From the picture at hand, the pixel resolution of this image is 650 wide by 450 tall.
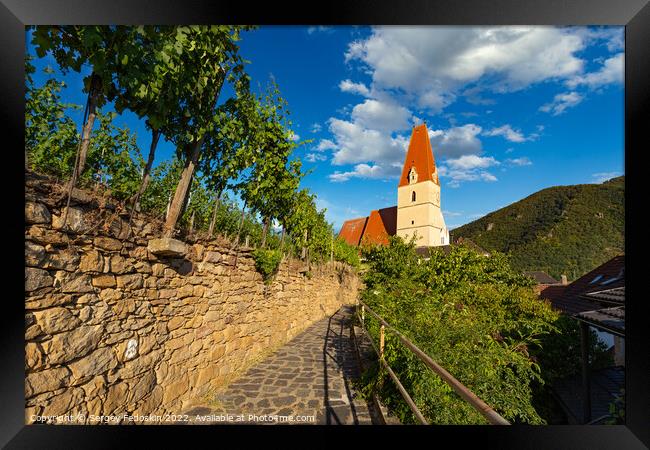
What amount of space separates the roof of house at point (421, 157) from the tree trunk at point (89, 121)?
115 ft

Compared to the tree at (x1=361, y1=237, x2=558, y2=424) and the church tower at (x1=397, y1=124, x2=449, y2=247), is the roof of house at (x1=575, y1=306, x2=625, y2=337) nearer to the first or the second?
the tree at (x1=361, y1=237, x2=558, y2=424)

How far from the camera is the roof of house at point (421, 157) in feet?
111

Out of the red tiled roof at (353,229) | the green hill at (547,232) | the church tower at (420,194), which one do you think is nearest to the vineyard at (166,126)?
the green hill at (547,232)

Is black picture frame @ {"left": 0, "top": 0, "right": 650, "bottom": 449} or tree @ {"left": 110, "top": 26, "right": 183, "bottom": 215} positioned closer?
black picture frame @ {"left": 0, "top": 0, "right": 650, "bottom": 449}

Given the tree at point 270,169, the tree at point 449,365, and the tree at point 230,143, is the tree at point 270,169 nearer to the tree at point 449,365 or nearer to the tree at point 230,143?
the tree at point 230,143

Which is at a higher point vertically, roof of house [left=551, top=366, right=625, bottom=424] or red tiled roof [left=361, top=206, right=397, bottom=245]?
red tiled roof [left=361, top=206, right=397, bottom=245]

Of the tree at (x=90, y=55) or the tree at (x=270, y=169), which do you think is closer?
the tree at (x=90, y=55)

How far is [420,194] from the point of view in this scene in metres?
34.1

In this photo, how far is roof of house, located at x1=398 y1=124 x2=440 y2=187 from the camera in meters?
33.9

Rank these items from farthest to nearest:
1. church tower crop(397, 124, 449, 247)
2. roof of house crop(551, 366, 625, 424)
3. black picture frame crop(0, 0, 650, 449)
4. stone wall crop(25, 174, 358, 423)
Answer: church tower crop(397, 124, 449, 247) → roof of house crop(551, 366, 625, 424) → stone wall crop(25, 174, 358, 423) → black picture frame crop(0, 0, 650, 449)

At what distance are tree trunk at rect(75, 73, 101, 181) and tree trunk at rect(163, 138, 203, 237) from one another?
38.4 inches

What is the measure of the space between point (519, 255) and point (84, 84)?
13343mm

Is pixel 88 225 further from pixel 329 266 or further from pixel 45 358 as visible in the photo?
pixel 329 266

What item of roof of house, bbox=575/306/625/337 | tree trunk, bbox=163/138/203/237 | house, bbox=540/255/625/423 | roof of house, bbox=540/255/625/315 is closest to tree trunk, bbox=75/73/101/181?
tree trunk, bbox=163/138/203/237
